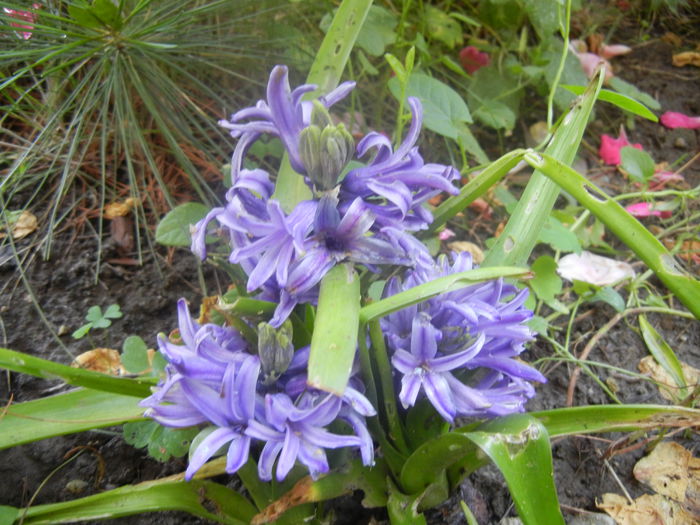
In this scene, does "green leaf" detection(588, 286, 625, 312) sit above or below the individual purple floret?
below

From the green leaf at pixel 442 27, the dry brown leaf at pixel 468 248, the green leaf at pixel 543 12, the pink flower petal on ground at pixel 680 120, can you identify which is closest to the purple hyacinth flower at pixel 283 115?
the dry brown leaf at pixel 468 248

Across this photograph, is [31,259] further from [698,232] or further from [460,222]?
[698,232]

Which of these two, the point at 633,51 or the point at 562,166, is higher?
the point at 562,166

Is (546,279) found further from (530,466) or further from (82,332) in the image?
(82,332)

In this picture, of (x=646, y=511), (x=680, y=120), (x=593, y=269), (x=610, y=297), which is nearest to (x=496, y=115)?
(x=593, y=269)

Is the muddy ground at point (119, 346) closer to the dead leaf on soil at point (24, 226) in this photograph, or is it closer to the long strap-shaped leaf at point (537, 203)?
the dead leaf on soil at point (24, 226)

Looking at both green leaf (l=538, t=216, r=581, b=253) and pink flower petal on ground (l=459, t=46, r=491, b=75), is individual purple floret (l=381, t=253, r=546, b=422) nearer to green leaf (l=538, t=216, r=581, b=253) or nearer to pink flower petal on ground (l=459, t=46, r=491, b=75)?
green leaf (l=538, t=216, r=581, b=253)

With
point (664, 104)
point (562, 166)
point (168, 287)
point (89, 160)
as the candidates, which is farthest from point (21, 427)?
point (664, 104)

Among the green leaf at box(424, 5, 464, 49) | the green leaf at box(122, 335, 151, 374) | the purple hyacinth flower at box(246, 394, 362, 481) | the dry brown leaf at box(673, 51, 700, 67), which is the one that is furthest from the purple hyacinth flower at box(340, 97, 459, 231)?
the dry brown leaf at box(673, 51, 700, 67)

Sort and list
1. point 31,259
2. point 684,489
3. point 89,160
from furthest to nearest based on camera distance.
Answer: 1. point 89,160
2. point 31,259
3. point 684,489
